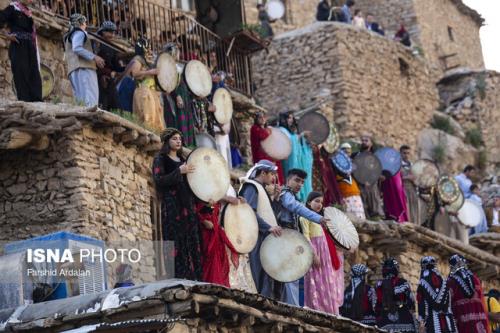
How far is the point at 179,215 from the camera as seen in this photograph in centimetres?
1334

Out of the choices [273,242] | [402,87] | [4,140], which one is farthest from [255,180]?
[402,87]

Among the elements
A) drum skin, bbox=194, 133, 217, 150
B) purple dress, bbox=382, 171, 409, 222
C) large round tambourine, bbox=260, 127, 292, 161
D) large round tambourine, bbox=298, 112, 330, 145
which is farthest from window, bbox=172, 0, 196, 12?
drum skin, bbox=194, 133, 217, 150

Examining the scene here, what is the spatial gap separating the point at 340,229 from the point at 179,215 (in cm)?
267

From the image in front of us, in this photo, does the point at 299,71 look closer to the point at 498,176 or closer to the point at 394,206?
the point at 498,176

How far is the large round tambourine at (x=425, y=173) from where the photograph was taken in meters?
21.5

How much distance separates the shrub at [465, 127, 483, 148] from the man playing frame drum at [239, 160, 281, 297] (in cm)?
1807

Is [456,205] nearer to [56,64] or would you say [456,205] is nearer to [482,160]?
[56,64]

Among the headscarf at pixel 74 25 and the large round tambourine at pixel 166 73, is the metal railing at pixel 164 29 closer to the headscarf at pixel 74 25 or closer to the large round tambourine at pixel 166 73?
the headscarf at pixel 74 25

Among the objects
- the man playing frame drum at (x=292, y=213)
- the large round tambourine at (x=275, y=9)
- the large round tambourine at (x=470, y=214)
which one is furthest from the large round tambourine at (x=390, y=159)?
the large round tambourine at (x=275, y=9)

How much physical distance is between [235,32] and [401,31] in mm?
12181

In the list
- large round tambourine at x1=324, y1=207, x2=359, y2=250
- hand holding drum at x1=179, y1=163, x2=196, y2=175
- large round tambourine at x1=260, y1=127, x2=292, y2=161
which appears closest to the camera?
hand holding drum at x1=179, y1=163, x2=196, y2=175

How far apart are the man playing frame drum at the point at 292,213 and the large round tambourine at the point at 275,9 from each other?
15.3m

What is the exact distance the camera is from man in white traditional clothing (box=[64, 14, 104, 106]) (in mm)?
15320

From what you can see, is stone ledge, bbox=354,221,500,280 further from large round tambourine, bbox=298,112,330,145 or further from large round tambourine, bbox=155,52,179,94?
large round tambourine, bbox=155,52,179,94
